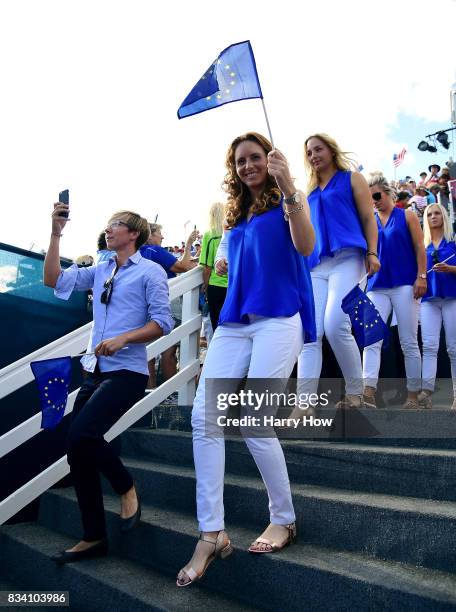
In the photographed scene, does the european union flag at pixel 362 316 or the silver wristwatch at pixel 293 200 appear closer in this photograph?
the silver wristwatch at pixel 293 200

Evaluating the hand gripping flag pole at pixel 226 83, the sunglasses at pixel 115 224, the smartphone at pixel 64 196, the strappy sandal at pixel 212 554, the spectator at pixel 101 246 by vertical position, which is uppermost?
the hand gripping flag pole at pixel 226 83

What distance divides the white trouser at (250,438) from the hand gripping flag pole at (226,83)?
113 centimetres

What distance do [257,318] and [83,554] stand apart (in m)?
1.63

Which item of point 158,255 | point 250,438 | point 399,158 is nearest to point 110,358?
point 250,438

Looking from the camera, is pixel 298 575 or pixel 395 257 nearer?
pixel 298 575

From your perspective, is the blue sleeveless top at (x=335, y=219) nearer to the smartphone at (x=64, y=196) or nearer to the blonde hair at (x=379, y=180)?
the blonde hair at (x=379, y=180)

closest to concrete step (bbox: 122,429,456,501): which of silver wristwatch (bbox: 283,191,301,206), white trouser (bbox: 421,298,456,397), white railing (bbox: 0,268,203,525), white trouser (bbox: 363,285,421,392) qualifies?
white railing (bbox: 0,268,203,525)

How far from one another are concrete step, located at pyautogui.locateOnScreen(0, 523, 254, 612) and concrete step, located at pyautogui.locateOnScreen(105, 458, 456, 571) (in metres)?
0.48

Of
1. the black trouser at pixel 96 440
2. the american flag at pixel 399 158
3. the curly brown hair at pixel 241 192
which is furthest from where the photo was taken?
the american flag at pixel 399 158

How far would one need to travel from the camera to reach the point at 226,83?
10.3 feet

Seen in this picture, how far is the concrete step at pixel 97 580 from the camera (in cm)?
279

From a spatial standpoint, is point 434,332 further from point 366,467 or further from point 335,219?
point 366,467

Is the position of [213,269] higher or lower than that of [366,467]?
higher

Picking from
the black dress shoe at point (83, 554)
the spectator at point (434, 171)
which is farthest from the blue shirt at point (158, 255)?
the spectator at point (434, 171)
